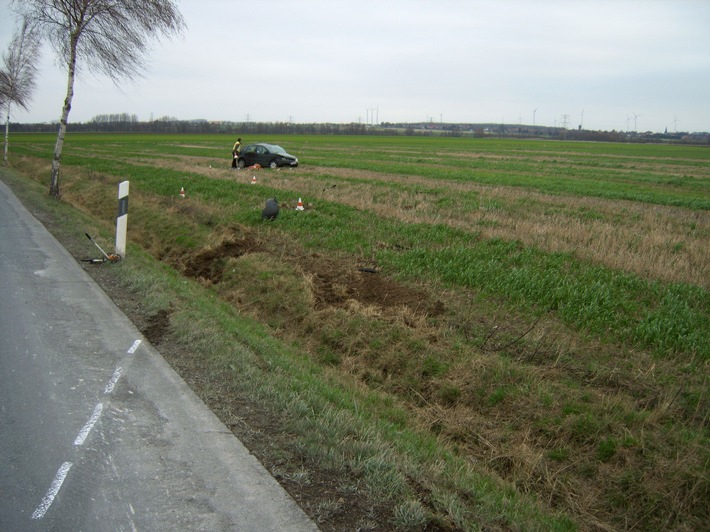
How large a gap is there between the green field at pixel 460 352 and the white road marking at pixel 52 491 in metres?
1.28

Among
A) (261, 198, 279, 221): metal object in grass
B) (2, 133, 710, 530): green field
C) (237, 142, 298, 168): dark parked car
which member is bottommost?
(2, 133, 710, 530): green field

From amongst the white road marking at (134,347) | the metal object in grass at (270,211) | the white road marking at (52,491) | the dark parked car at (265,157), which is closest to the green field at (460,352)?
the metal object in grass at (270,211)

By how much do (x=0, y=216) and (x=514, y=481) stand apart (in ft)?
48.0

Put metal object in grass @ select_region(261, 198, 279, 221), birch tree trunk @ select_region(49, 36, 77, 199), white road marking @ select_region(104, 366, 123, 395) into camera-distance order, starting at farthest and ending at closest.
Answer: birch tree trunk @ select_region(49, 36, 77, 199), metal object in grass @ select_region(261, 198, 279, 221), white road marking @ select_region(104, 366, 123, 395)

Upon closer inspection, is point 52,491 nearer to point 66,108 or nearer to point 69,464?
point 69,464

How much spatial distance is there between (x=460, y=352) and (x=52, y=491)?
489 centimetres

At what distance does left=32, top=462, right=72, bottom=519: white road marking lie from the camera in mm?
3221

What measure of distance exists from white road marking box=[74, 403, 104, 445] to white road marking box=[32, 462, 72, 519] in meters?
0.32

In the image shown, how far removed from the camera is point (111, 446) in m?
3.98

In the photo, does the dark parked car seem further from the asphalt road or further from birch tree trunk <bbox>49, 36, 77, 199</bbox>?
the asphalt road

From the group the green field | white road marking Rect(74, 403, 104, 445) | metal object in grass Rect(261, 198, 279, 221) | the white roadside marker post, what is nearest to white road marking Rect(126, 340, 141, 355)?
the green field

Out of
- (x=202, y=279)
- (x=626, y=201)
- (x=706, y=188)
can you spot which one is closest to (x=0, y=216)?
(x=202, y=279)

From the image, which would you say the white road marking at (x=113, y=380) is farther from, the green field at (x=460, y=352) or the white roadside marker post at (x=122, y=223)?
the white roadside marker post at (x=122, y=223)

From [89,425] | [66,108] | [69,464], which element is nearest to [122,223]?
[89,425]
